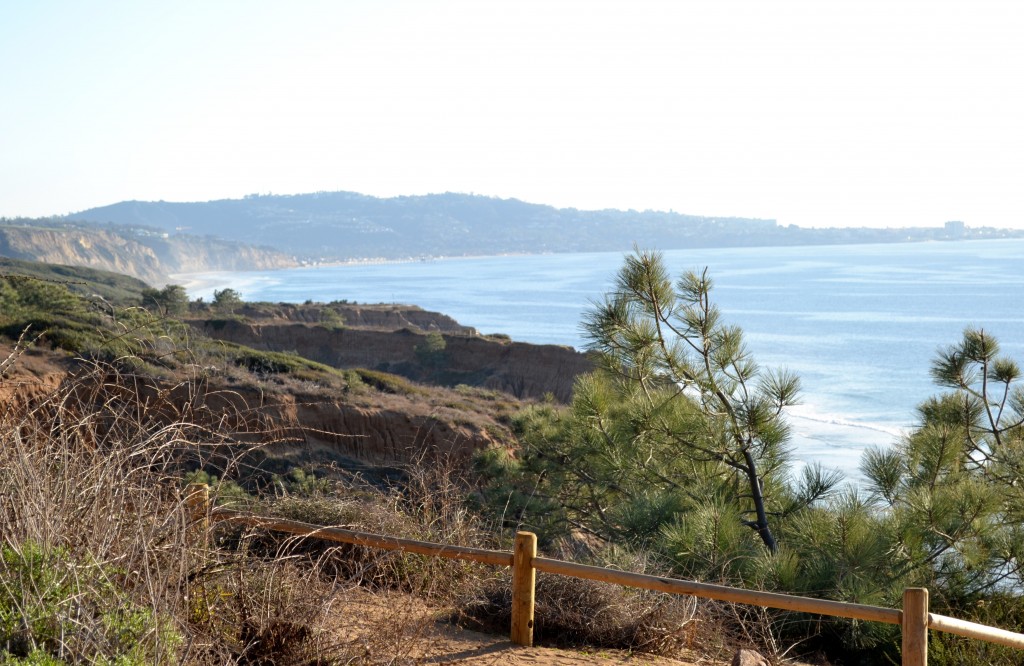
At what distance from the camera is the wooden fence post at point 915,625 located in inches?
200

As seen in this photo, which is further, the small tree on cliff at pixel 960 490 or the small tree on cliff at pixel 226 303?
the small tree on cliff at pixel 226 303

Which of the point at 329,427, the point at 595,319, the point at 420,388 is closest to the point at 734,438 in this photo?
the point at 595,319

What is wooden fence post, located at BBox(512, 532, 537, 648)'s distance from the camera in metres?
6.00

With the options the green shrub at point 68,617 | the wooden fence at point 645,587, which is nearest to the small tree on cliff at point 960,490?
the wooden fence at point 645,587

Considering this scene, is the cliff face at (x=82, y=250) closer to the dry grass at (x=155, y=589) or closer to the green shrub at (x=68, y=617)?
the dry grass at (x=155, y=589)

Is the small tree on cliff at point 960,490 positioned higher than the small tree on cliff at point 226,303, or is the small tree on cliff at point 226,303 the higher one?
the small tree on cliff at point 960,490

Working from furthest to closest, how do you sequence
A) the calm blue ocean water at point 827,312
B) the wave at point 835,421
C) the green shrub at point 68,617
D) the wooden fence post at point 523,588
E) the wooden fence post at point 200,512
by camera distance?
the calm blue ocean water at point 827,312
the wave at point 835,421
the wooden fence post at point 523,588
the wooden fence post at point 200,512
the green shrub at point 68,617

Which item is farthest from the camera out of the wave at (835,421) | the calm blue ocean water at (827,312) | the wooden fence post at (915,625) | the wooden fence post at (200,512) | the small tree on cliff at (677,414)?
the calm blue ocean water at (827,312)

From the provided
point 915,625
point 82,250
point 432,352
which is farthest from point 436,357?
point 82,250

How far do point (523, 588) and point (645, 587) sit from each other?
2.69 ft

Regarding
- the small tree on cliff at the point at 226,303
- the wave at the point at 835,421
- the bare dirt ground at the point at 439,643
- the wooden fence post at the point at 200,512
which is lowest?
the wave at the point at 835,421

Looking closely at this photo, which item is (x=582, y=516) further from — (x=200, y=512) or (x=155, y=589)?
(x=155, y=589)

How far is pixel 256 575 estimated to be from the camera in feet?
17.0

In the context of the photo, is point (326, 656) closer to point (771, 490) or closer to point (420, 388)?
point (771, 490)
